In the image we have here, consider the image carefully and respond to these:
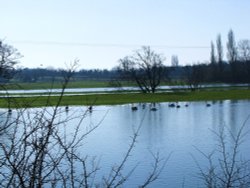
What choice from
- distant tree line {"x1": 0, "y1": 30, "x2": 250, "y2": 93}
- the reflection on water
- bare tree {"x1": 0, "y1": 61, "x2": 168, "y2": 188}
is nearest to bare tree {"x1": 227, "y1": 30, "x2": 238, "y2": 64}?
distant tree line {"x1": 0, "y1": 30, "x2": 250, "y2": 93}

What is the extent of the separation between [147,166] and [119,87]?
172 ft

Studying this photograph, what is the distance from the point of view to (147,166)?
11.7 meters

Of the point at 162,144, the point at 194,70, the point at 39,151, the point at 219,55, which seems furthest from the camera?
the point at 219,55

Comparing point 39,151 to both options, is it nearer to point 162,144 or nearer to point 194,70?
point 162,144

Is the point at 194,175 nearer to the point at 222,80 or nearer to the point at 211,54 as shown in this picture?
the point at 222,80

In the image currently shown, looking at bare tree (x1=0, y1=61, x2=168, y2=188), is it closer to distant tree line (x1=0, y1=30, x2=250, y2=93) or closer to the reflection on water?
the reflection on water

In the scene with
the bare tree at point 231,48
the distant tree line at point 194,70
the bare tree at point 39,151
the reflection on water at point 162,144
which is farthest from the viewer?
the bare tree at point 231,48

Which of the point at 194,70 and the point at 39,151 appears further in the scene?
the point at 194,70

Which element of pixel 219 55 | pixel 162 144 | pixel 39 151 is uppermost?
pixel 219 55

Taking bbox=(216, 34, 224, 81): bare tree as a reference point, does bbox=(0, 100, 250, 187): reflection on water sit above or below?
below

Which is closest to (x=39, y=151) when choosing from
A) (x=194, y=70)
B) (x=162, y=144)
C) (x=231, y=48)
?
(x=162, y=144)

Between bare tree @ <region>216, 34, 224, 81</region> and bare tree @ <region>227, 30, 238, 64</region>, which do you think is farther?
bare tree @ <region>227, 30, 238, 64</region>

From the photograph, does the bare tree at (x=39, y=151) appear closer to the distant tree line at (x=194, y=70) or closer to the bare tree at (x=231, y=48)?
the distant tree line at (x=194, y=70)

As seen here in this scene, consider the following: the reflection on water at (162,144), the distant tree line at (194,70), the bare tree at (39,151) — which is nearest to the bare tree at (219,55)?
the distant tree line at (194,70)
